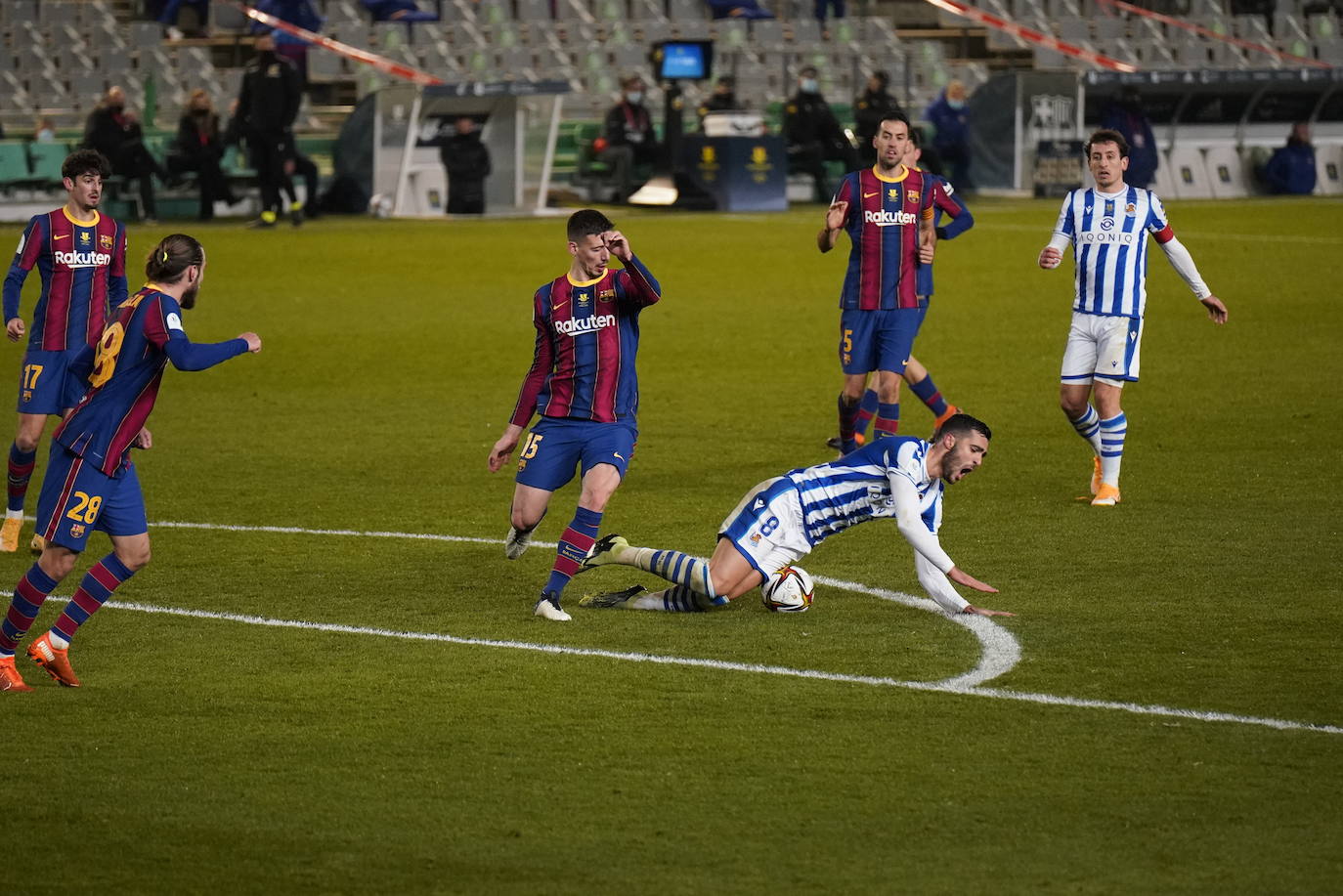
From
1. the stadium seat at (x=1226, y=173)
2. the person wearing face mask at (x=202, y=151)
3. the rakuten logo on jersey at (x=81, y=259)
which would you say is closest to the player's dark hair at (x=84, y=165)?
the rakuten logo on jersey at (x=81, y=259)

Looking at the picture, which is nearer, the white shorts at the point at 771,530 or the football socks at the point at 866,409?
the white shorts at the point at 771,530

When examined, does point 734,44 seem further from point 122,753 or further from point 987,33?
point 122,753

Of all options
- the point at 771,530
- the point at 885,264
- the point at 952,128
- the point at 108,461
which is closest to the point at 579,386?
the point at 771,530

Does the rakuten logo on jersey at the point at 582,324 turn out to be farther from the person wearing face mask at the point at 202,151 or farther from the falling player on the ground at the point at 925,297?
the person wearing face mask at the point at 202,151

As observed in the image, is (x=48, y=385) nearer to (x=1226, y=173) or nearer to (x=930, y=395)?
(x=930, y=395)

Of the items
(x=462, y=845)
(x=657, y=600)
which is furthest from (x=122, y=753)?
(x=657, y=600)

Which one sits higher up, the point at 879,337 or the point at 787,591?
the point at 879,337

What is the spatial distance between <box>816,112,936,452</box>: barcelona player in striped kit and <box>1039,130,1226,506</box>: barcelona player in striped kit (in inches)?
49.2

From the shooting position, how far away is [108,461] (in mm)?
6703

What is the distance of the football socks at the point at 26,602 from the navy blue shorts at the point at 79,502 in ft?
0.59

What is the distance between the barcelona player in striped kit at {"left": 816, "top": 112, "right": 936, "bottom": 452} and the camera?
11.6 m

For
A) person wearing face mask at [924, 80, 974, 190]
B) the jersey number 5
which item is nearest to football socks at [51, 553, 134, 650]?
the jersey number 5

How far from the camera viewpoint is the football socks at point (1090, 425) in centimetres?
1047

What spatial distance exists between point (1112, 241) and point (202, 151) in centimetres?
2042
